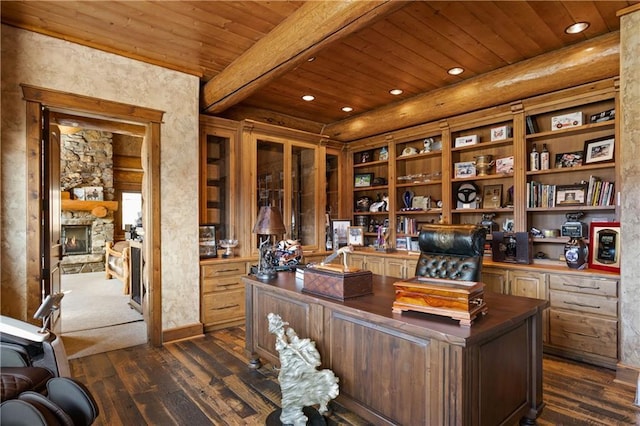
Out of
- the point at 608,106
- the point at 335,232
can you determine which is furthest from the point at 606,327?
the point at 335,232

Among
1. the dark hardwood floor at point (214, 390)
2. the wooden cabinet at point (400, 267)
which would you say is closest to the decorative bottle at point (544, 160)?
the wooden cabinet at point (400, 267)

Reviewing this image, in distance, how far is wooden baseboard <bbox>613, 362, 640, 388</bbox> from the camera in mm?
2500

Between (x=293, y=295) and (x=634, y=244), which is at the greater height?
(x=634, y=244)

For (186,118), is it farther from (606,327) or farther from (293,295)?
(606,327)

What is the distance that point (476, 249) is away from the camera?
8.21 ft

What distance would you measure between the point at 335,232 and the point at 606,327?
3.17 metres

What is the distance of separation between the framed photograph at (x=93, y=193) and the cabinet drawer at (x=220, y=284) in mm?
6165

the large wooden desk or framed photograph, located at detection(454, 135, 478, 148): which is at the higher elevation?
framed photograph, located at detection(454, 135, 478, 148)

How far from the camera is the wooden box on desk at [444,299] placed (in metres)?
1.60

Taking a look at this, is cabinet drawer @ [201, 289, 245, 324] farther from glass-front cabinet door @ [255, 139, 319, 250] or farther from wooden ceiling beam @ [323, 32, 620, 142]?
wooden ceiling beam @ [323, 32, 620, 142]

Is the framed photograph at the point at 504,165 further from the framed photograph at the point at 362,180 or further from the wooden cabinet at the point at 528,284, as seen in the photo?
the framed photograph at the point at 362,180

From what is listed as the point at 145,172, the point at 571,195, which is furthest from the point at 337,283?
the point at 571,195

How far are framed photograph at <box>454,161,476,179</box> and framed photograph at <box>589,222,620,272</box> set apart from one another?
1313 millimetres

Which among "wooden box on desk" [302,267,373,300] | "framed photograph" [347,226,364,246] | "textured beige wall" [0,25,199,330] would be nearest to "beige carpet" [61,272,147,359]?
"textured beige wall" [0,25,199,330]
